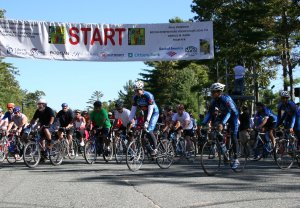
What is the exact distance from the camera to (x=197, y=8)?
4109 centimetres

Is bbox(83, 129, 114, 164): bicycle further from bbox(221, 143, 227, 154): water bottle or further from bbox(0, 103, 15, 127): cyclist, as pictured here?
bbox(221, 143, 227, 154): water bottle

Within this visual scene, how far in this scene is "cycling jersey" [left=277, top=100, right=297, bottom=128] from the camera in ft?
39.7

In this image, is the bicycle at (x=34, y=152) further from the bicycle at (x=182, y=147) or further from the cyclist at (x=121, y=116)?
the bicycle at (x=182, y=147)

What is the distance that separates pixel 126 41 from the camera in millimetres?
17844

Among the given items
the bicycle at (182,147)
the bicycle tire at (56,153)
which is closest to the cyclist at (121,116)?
the bicycle at (182,147)

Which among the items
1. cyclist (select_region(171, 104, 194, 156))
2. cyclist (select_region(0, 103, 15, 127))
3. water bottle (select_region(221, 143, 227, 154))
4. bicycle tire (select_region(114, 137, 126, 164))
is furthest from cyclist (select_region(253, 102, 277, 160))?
cyclist (select_region(0, 103, 15, 127))

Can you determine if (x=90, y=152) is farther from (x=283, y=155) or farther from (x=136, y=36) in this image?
(x=136, y=36)

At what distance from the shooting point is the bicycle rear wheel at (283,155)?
11.8 meters

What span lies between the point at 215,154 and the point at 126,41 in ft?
27.4

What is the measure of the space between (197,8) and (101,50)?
80.9 feet

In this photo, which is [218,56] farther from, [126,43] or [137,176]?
[137,176]

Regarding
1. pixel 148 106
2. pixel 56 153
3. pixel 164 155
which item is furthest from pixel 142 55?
pixel 164 155

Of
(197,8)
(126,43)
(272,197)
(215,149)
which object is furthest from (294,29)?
(272,197)

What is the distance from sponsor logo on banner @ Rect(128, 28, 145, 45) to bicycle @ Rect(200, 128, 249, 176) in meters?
8.11
